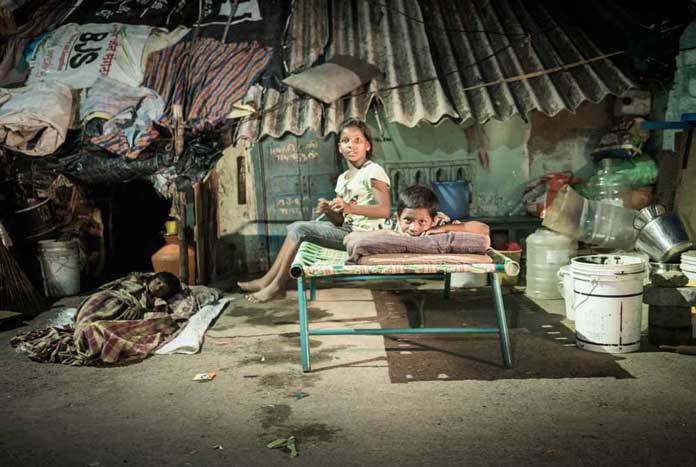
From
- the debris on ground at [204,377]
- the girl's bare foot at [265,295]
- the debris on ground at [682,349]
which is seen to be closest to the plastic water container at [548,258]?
the debris on ground at [682,349]

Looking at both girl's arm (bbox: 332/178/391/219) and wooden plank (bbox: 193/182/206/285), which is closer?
girl's arm (bbox: 332/178/391/219)

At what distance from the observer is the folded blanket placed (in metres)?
4.29

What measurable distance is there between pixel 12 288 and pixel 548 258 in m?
6.26

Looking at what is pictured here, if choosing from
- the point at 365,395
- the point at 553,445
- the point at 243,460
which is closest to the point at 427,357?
the point at 365,395

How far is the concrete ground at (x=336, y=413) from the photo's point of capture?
287 cm

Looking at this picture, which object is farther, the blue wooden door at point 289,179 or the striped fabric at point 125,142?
the blue wooden door at point 289,179

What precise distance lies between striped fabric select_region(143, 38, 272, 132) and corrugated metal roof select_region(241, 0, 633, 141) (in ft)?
1.89

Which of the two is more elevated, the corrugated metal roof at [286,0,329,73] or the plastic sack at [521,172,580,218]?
the corrugated metal roof at [286,0,329,73]

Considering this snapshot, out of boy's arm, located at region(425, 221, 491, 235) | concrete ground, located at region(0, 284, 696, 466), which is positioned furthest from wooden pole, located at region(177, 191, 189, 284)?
boy's arm, located at region(425, 221, 491, 235)

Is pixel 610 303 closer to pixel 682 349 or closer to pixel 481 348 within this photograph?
pixel 682 349

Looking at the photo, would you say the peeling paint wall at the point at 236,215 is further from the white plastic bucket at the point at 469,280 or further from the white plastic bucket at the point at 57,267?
the white plastic bucket at the point at 469,280

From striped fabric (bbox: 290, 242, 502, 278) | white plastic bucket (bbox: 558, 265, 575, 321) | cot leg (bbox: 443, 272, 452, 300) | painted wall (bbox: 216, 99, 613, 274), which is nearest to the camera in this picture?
striped fabric (bbox: 290, 242, 502, 278)

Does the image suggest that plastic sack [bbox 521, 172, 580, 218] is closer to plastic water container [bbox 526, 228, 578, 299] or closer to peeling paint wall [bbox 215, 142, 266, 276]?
plastic water container [bbox 526, 228, 578, 299]

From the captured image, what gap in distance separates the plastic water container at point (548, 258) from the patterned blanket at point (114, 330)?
3.95 meters
